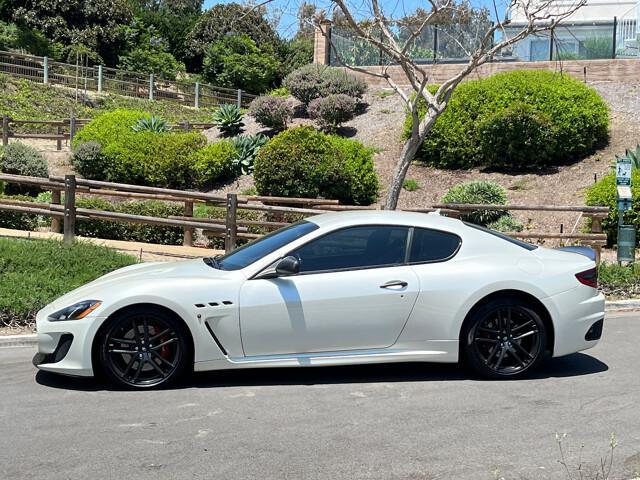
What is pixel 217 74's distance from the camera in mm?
50500

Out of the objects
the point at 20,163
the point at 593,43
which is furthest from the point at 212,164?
the point at 593,43

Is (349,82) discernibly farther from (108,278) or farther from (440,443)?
(440,443)

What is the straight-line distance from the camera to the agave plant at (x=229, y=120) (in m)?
26.4

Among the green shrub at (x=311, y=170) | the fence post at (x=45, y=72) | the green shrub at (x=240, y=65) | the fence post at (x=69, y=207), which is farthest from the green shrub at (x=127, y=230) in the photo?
the green shrub at (x=240, y=65)

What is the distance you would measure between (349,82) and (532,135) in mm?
7064

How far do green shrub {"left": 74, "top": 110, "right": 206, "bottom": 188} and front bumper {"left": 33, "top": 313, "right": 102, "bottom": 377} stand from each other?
15.9 metres

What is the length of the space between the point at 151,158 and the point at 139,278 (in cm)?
1611

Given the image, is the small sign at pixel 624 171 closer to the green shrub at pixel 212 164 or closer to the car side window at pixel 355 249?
the car side window at pixel 355 249

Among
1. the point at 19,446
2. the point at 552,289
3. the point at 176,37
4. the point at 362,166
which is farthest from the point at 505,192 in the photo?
the point at 176,37

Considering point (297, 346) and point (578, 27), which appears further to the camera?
point (578, 27)

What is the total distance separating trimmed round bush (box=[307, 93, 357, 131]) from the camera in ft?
81.9

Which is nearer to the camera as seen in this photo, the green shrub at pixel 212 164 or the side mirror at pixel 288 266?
the side mirror at pixel 288 266

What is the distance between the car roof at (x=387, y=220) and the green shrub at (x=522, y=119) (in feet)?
45.7

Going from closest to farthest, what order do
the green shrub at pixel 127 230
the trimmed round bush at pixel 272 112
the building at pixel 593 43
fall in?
the green shrub at pixel 127 230 → the trimmed round bush at pixel 272 112 → the building at pixel 593 43
